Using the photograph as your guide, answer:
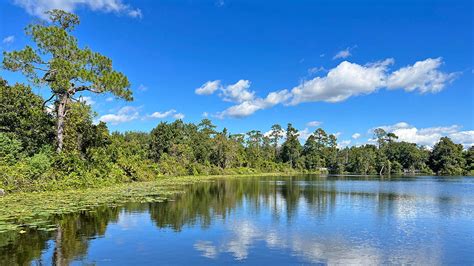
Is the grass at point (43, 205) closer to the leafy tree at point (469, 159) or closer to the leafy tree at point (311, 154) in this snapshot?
the leafy tree at point (311, 154)

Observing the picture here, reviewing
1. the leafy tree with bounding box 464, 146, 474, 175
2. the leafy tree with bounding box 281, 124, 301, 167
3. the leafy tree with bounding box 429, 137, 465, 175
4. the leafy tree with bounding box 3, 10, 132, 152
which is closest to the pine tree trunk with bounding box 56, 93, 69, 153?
the leafy tree with bounding box 3, 10, 132, 152

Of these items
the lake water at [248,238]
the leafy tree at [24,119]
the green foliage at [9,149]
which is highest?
the leafy tree at [24,119]

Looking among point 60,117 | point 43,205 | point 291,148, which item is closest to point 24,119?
point 60,117

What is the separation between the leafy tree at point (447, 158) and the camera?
11094 cm

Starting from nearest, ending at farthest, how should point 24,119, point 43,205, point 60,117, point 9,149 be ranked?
1. point 43,205
2. point 9,149
3. point 60,117
4. point 24,119

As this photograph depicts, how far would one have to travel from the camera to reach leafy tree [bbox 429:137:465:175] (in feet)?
364

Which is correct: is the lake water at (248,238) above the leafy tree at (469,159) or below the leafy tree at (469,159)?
below

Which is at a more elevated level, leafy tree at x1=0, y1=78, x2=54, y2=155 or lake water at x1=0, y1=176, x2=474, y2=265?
leafy tree at x1=0, y1=78, x2=54, y2=155

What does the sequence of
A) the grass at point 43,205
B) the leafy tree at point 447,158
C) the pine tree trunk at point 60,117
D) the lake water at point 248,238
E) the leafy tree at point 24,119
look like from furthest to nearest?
the leafy tree at point 447,158
the pine tree trunk at point 60,117
the leafy tree at point 24,119
the grass at point 43,205
the lake water at point 248,238

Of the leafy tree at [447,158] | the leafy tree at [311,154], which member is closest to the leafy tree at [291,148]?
the leafy tree at [311,154]

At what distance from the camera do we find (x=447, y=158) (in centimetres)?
11088

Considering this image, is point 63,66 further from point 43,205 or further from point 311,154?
point 311,154

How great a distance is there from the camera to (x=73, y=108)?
3250cm

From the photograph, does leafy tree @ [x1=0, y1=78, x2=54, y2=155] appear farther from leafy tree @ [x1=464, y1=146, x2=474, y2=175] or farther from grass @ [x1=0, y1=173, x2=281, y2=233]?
leafy tree @ [x1=464, y1=146, x2=474, y2=175]
